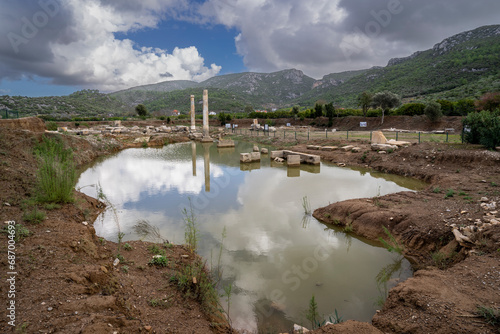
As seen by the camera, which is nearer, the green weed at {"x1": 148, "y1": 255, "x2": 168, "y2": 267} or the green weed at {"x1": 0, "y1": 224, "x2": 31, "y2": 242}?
the green weed at {"x1": 0, "y1": 224, "x2": 31, "y2": 242}

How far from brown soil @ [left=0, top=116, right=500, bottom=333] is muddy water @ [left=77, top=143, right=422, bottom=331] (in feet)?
2.29

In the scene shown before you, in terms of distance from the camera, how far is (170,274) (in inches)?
194

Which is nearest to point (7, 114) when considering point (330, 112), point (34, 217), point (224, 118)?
point (34, 217)

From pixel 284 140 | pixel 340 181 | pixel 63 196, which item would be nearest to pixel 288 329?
pixel 63 196

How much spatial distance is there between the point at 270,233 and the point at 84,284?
15.8ft

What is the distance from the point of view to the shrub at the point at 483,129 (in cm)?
1291

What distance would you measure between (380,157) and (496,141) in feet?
18.4

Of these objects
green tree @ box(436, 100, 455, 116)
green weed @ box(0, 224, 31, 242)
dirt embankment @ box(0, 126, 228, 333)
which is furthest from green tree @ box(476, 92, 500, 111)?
green weed @ box(0, 224, 31, 242)

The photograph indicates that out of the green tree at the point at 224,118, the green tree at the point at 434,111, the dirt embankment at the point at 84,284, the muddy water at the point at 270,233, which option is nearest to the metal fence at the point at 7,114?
the muddy water at the point at 270,233

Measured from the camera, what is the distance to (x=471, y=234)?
5402 mm

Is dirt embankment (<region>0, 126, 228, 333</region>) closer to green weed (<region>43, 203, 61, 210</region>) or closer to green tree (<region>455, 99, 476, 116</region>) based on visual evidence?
green weed (<region>43, 203, 61, 210</region>)

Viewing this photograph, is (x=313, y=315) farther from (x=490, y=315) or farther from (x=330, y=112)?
(x=330, y=112)

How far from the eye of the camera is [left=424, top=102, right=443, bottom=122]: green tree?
30531 mm

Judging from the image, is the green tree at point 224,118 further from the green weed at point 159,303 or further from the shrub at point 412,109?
the green weed at point 159,303
